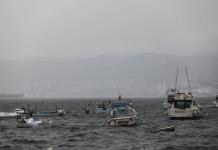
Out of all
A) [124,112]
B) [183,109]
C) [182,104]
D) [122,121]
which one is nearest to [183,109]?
[183,109]

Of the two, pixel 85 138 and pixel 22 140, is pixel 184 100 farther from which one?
pixel 22 140

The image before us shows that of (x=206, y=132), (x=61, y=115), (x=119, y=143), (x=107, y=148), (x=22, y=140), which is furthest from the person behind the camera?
(x=61, y=115)

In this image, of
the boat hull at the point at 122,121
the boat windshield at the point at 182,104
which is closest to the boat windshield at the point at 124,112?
the boat hull at the point at 122,121

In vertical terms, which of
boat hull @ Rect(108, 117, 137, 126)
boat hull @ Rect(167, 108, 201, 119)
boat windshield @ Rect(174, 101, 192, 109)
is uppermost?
boat windshield @ Rect(174, 101, 192, 109)

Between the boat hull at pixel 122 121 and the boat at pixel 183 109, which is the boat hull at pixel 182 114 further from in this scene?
the boat hull at pixel 122 121

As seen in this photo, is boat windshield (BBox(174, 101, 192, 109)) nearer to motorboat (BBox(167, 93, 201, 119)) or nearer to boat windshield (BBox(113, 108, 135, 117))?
motorboat (BBox(167, 93, 201, 119))

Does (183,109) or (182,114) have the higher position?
(183,109)

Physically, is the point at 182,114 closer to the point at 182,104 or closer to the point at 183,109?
the point at 183,109

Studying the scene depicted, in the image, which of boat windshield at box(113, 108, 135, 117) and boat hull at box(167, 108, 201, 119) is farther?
boat hull at box(167, 108, 201, 119)

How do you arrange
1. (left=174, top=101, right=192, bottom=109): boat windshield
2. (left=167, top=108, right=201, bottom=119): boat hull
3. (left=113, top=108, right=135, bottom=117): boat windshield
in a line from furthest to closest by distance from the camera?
1. (left=174, top=101, right=192, bottom=109): boat windshield
2. (left=167, top=108, right=201, bottom=119): boat hull
3. (left=113, top=108, right=135, bottom=117): boat windshield

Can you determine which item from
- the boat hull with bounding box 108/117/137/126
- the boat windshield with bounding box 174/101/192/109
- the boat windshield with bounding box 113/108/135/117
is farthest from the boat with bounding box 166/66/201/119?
the boat hull with bounding box 108/117/137/126

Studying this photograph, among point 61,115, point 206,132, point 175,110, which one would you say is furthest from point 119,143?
point 61,115

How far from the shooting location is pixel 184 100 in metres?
104

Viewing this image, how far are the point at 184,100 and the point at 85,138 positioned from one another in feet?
131
